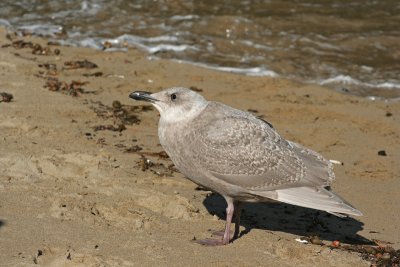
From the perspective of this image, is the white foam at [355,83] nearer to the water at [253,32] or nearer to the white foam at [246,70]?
the water at [253,32]

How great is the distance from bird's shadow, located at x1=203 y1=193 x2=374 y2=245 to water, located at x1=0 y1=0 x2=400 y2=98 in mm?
4366

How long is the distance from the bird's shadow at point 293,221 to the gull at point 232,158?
46 centimetres

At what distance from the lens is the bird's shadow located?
6.00 m

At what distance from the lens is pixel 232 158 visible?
18.0 ft

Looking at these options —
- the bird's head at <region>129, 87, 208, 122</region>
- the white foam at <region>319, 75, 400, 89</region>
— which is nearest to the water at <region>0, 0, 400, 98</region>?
the white foam at <region>319, 75, 400, 89</region>

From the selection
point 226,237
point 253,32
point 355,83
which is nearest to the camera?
point 226,237

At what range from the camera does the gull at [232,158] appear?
5.47 m

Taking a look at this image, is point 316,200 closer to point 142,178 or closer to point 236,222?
point 236,222

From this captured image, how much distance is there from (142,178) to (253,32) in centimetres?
723

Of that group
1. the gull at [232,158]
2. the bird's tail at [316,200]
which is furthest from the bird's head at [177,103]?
the bird's tail at [316,200]

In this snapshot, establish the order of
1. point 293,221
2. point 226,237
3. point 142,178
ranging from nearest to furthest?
point 226,237, point 293,221, point 142,178

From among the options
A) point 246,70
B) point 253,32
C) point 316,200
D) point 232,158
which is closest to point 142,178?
point 232,158

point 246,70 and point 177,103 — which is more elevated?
point 177,103

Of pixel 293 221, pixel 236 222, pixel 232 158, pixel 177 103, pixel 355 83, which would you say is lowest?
pixel 355 83
